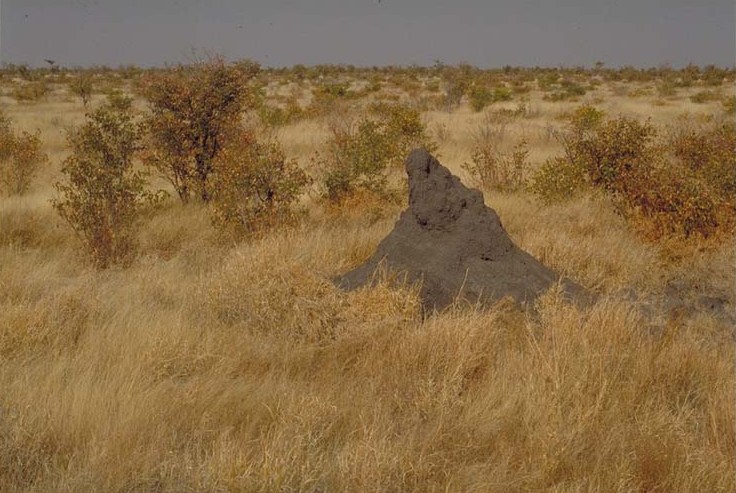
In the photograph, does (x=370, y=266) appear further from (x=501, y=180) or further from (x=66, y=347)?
(x=501, y=180)

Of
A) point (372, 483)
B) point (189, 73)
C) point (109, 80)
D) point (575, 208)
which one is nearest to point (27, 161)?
point (189, 73)

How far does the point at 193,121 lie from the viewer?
35.6 ft

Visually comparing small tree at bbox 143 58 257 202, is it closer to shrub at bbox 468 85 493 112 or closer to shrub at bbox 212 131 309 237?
shrub at bbox 212 131 309 237

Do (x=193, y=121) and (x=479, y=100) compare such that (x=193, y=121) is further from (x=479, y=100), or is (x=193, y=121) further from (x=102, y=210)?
(x=479, y=100)

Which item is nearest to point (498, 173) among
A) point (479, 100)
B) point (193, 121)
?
point (193, 121)

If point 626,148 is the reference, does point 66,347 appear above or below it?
below

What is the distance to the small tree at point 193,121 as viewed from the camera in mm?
10828

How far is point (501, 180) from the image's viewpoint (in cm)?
1150

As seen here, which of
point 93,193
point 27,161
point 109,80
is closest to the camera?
point 93,193

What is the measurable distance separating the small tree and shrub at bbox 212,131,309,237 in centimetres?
228

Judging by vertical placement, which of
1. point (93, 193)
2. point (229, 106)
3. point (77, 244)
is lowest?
point (77, 244)

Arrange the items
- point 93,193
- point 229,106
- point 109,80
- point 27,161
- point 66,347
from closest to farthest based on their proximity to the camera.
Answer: point 66,347
point 93,193
point 229,106
point 27,161
point 109,80

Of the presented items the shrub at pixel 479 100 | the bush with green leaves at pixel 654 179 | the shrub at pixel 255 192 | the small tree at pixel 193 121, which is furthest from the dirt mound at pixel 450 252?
the shrub at pixel 479 100

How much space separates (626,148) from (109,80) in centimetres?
4522
